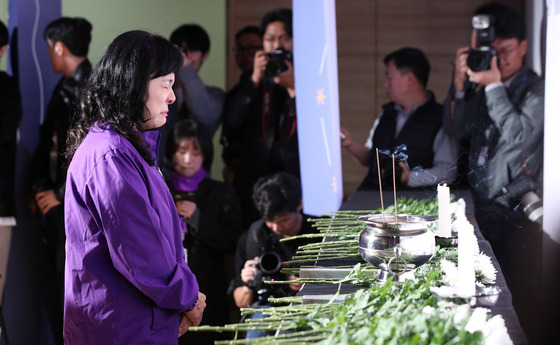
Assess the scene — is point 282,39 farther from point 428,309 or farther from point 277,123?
point 428,309

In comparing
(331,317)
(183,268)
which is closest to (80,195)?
(183,268)

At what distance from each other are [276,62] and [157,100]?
7.26 feet

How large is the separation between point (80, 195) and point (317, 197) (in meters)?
1.67

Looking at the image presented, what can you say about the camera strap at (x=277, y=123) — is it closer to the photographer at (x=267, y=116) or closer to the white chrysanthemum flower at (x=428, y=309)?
the photographer at (x=267, y=116)

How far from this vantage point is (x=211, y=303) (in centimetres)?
322

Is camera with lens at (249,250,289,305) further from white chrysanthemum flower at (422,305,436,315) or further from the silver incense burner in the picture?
white chrysanthemum flower at (422,305,436,315)

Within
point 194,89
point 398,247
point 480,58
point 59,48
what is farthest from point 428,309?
point 59,48

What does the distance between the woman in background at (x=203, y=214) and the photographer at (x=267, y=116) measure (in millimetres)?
400

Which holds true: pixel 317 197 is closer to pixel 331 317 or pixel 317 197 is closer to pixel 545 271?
pixel 545 271

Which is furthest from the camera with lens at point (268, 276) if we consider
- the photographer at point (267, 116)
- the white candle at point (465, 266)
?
the white candle at point (465, 266)

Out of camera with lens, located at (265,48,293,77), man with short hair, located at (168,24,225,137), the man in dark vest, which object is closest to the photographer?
camera with lens, located at (265,48,293,77)

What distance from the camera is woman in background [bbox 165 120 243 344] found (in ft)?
10.6

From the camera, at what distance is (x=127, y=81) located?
163cm

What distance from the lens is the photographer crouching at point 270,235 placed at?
290 cm
